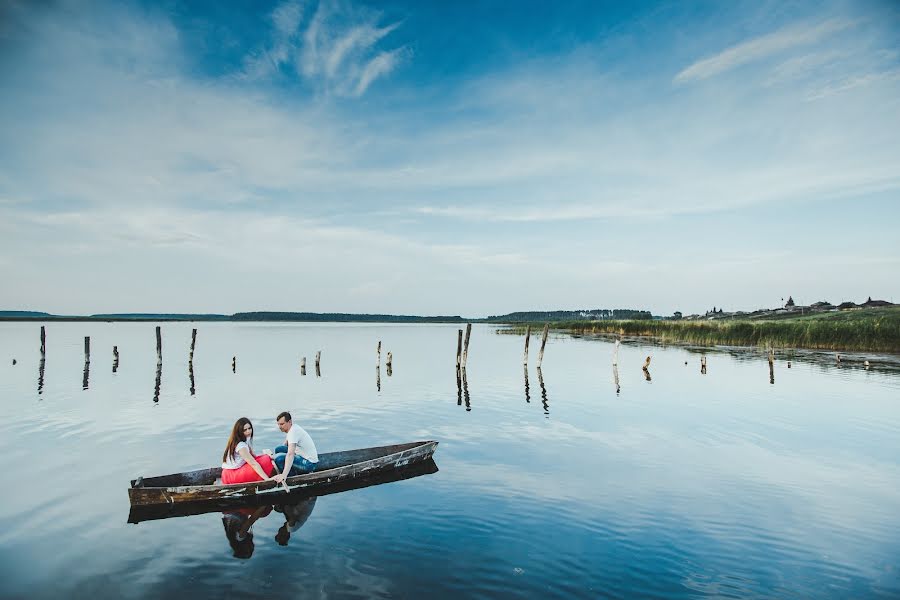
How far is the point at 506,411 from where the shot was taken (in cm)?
2564

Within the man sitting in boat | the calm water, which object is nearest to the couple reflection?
the calm water

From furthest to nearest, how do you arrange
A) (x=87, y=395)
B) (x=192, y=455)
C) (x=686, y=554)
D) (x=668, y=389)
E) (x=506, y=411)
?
(x=668, y=389), (x=87, y=395), (x=506, y=411), (x=192, y=455), (x=686, y=554)

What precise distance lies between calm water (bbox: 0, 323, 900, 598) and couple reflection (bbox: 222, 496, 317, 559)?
0.60ft

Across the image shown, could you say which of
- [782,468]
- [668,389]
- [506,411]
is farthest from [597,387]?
[782,468]

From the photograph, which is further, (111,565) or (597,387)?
(597,387)

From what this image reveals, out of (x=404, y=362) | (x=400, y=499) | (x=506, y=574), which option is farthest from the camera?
(x=404, y=362)

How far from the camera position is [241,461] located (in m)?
12.4

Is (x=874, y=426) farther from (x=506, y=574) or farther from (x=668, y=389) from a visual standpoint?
(x=506, y=574)

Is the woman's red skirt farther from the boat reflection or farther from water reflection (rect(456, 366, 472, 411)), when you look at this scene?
water reflection (rect(456, 366, 472, 411))

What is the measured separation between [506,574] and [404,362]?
143 feet

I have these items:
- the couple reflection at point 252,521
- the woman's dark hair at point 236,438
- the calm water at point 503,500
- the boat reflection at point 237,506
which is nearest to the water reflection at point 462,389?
the calm water at point 503,500

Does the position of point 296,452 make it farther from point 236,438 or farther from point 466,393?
point 466,393

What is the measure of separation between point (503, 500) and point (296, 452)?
214 inches

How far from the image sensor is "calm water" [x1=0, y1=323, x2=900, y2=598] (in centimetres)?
877
